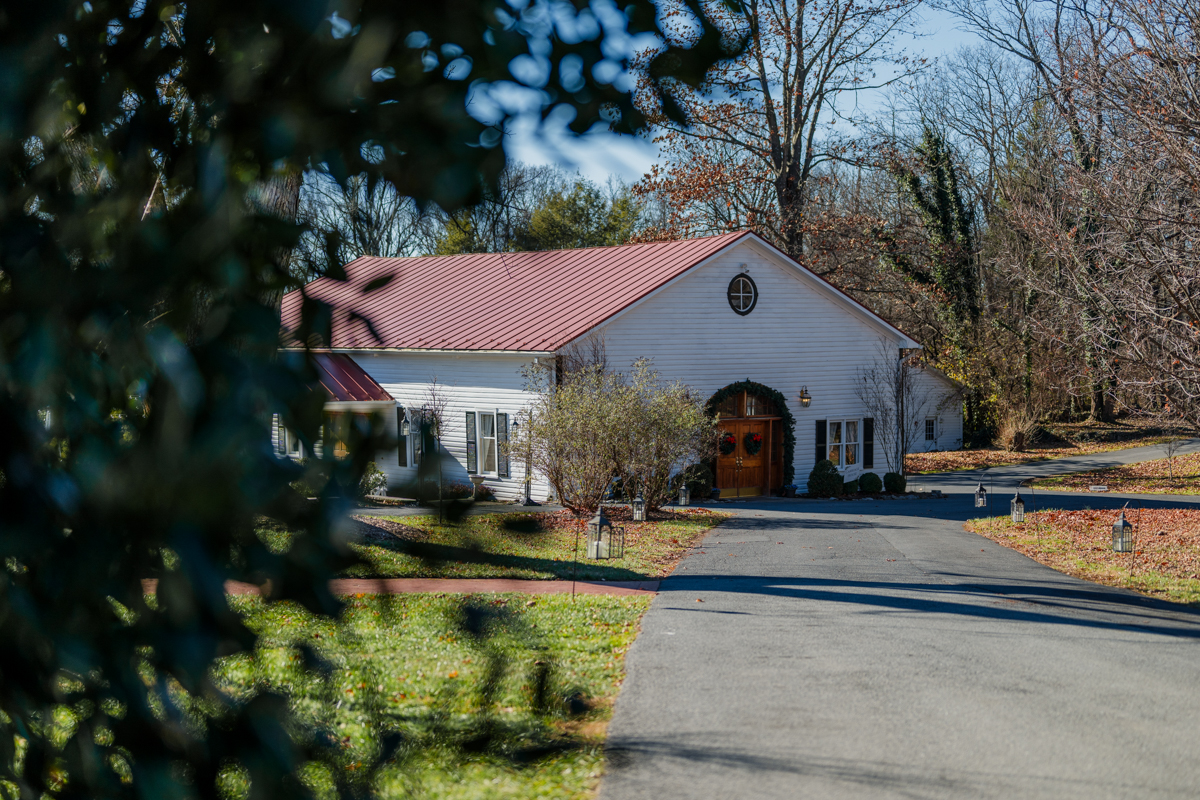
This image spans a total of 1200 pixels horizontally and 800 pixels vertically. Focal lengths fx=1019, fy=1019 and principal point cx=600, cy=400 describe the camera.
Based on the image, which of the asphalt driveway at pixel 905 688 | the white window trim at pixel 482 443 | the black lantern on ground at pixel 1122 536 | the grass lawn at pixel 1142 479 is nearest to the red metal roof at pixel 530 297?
the white window trim at pixel 482 443

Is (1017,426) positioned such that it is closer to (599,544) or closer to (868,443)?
(868,443)

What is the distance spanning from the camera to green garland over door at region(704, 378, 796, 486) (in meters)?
26.4

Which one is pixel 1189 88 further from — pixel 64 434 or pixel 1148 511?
pixel 64 434

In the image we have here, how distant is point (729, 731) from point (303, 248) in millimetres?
6183

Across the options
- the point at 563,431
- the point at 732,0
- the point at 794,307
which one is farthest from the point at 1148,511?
the point at 732,0

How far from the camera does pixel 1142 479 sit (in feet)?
108

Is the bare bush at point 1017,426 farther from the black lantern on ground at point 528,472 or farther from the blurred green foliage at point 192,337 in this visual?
the blurred green foliage at point 192,337

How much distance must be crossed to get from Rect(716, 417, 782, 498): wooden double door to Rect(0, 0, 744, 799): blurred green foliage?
25120 mm

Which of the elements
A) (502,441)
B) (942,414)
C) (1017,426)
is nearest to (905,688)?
(502,441)

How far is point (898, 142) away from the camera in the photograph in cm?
3784

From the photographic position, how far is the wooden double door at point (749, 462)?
26938 millimetres

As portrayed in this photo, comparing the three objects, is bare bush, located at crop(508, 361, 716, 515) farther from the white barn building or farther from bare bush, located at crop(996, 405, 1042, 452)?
bare bush, located at crop(996, 405, 1042, 452)

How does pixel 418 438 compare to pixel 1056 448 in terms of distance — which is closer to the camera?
pixel 418 438

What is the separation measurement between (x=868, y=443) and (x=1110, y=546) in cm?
1317
